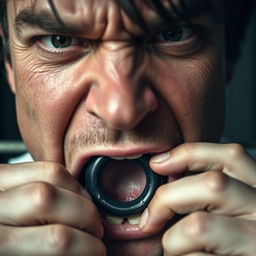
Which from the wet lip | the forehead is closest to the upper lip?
the wet lip

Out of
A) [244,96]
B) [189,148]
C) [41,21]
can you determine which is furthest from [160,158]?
[244,96]

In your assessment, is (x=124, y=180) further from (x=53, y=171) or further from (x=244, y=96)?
(x=244, y=96)

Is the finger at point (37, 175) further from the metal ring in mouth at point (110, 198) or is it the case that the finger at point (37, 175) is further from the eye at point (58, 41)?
the eye at point (58, 41)

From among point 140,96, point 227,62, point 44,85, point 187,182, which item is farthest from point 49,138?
point 227,62

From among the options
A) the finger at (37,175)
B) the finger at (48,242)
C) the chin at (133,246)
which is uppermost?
the finger at (37,175)

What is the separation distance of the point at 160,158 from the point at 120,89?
162 millimetres

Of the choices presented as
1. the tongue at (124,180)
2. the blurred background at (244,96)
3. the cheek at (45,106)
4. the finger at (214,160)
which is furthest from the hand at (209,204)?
the blurred background at (244,96)

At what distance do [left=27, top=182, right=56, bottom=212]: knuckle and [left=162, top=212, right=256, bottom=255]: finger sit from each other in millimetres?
238

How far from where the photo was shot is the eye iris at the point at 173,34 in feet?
3.86

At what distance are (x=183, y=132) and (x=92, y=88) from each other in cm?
23

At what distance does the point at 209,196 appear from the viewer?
0.95 m

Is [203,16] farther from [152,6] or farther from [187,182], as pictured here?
[187,182]

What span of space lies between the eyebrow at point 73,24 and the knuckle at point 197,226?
408mm

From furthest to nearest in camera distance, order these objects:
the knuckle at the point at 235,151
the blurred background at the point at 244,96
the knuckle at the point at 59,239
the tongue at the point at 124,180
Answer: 1. the blurred background at the point at 244,96
2. the tongue at the point at 124,180
3. the knuckle at the point at 235,151
4. the knuckle at the point at 59,239
